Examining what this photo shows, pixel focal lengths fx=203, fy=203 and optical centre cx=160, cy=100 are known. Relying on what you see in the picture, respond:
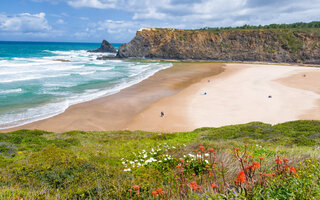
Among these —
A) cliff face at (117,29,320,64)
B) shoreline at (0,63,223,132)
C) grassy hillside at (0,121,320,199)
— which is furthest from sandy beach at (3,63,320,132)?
cliff face at (117,29,320,64)

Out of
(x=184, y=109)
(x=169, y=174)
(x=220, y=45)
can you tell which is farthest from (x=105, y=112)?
(x=220, y=45)

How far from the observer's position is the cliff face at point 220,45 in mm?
75312

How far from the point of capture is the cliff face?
247 ft

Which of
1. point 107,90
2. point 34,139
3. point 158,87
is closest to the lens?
point 34,139

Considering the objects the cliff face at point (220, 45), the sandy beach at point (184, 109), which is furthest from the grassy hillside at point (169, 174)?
the cliff face at point (220, 45)

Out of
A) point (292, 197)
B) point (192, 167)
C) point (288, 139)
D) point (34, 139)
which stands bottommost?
point (34, 139)

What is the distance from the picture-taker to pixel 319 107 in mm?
21828

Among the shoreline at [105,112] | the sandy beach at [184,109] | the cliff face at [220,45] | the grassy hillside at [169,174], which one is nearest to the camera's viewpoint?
the grassy hillside at [169,174]

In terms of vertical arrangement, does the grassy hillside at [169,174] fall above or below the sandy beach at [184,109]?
above

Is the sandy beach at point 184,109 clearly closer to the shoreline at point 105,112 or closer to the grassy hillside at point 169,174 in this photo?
the shoreline at point 105,112

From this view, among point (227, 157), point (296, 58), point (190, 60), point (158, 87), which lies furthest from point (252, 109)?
point (296, 58)

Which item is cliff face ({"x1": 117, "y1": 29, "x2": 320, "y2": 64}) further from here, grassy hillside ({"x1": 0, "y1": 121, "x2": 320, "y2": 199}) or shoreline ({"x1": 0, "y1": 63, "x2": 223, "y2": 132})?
grassy hillside ({"x1": 0, "y1": 121, "x2": 320, "y2": 199})

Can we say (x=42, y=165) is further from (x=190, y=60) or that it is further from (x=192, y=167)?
(x=190, y=60)

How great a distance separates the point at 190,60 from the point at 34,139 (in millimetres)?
72738
